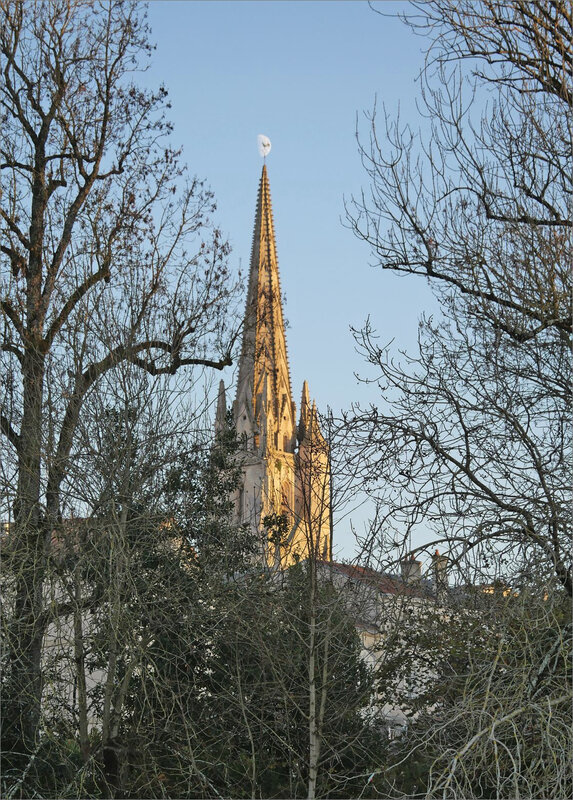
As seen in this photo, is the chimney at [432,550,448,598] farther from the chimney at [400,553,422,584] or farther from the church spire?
the church spire

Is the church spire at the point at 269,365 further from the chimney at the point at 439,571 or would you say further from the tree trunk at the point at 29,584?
the chimney at the point at 439,571

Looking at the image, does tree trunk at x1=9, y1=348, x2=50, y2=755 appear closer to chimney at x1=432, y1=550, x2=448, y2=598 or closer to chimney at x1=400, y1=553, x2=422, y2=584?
chimney at x1=400, y1=553, x2=422, y2=584

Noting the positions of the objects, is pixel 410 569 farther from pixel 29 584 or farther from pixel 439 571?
pixel 29 584

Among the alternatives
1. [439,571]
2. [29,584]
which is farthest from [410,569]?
[29,584]

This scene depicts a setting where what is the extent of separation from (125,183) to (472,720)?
35.0ft

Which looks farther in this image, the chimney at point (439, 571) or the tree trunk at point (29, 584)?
the tree trunk at point (29, 584)

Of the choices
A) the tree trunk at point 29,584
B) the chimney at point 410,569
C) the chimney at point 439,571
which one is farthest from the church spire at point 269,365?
the chimney at point 439,571

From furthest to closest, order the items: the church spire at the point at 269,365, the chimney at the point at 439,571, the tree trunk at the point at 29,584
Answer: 1. the church spire at the point at 269,365
2. the tree trunk at the point at 29,584
3. the chimney at the point at 439,571

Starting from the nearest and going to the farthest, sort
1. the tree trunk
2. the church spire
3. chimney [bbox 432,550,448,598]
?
chimney [bbox 432,550,448,598], the tree trunk, the church spire

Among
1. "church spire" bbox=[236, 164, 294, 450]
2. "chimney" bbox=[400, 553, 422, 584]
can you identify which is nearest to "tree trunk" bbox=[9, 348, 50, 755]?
"chimney" bbox=[400, 553, 422, 584]

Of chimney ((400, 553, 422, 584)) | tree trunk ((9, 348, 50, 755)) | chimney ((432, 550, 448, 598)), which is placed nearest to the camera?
chimney ((432, 550, 448, 598))

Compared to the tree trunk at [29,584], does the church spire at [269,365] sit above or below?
above

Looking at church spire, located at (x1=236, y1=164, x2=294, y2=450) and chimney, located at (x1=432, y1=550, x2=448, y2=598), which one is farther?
church spire, located at (x1=236, y1=164, x2=294, y2=450)

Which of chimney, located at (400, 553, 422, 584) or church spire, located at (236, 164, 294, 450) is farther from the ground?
church spire, located at (236, 164, 294, 450)
